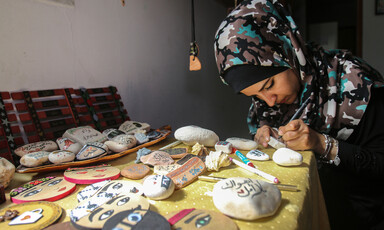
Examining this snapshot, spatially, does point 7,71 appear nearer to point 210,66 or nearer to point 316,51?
point 316,51

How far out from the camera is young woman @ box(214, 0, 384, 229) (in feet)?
2.85

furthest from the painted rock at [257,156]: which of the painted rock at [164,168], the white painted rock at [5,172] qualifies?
the white painted rock at [5,172]

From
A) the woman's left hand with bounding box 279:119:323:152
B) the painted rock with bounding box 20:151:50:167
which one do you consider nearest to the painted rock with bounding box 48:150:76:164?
the painted rock with bounding box 20:151:50:167

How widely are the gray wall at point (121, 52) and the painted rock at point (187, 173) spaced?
0.78 metres

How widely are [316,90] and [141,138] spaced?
740 mm

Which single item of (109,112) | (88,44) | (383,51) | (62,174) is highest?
(88,44)

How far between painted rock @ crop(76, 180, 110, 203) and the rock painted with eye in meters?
0.04

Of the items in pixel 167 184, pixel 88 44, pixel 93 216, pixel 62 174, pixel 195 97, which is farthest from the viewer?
pixel 195 97

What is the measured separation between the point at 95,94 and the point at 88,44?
253mm

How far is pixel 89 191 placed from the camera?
584mm

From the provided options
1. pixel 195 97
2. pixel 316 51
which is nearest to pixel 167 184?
pixel 316 51

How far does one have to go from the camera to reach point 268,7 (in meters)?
0.94

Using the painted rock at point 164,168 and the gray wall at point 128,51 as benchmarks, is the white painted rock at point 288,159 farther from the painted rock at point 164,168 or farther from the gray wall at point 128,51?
the gray wall at point 128,51

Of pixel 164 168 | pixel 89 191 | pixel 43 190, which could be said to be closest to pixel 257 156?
pixel 164 168
